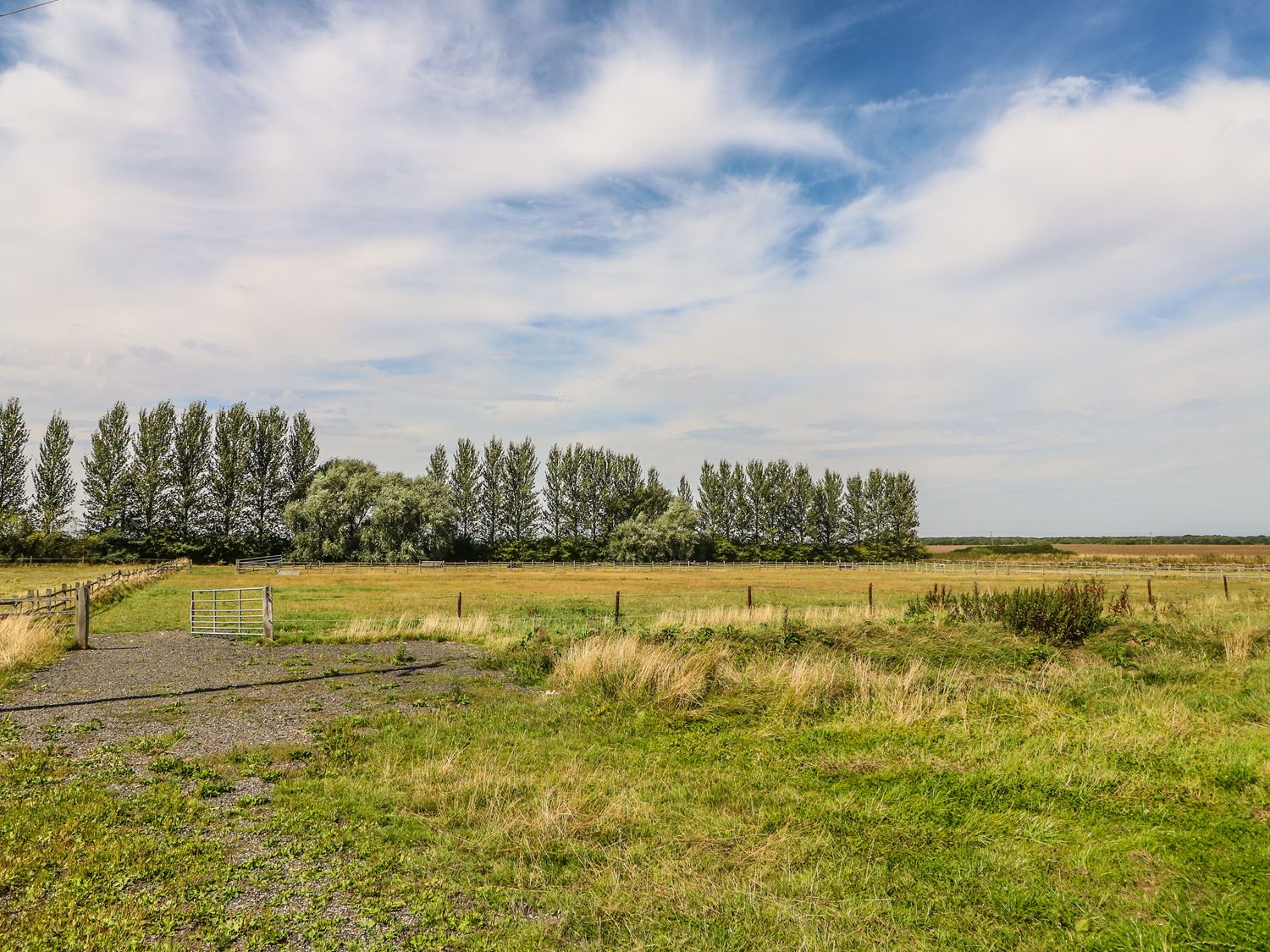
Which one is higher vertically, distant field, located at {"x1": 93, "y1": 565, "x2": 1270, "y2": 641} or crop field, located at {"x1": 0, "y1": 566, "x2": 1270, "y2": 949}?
crop field, located at {"x1": 0, "y1": 566, "x2": 1270, "y2": 949}

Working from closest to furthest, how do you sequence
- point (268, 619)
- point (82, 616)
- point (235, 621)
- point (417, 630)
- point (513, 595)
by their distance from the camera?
point (82, 616) < point (268, 619) < point (417, 630) < point (235, 621) < point (513, 595)

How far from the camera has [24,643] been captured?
14.5 m

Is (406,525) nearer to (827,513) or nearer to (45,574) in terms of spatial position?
(45,574)

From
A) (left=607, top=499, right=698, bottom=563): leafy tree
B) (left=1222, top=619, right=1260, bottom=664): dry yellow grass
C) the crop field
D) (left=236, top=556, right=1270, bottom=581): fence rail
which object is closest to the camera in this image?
the crop field

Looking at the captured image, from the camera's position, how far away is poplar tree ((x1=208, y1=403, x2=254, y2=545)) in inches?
2995

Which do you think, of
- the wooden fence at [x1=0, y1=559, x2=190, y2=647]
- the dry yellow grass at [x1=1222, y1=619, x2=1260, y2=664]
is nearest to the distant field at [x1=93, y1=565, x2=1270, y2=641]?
the wooden fence at [x1=0, y1=559, x2=190, y2=647]

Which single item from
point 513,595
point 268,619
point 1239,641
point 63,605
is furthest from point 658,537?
point 1239,641

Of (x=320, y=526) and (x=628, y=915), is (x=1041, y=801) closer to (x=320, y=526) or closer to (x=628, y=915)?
(x=628, y=915)

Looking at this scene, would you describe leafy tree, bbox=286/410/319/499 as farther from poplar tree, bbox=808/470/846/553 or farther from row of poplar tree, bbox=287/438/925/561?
poplar tree, bbox=808/470/846/553

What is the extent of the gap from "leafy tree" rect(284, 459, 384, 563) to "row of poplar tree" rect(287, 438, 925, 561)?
0.39ft

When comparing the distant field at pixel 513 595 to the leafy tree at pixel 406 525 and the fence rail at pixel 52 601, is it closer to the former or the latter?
the fence rail at pixel 52 601

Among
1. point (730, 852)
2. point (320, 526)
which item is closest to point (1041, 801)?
point (730, 852)

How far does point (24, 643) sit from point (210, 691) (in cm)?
529

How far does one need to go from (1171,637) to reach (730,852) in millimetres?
15604
